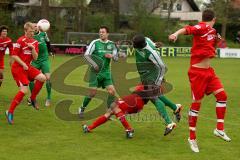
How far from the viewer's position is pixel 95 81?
424 inches

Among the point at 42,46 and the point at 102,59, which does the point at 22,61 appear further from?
the point at 42,46

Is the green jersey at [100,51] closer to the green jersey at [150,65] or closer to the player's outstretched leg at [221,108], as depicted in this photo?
the green jersey at [150,65]

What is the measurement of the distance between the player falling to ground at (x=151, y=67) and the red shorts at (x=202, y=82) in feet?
3.29

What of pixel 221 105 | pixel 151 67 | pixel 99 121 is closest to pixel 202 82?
pixel 221 105

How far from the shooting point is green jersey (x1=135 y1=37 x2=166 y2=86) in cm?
912

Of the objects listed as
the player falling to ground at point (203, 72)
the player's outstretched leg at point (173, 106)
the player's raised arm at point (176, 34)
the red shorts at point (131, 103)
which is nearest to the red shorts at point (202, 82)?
the player falling to ground at point (203, 72)

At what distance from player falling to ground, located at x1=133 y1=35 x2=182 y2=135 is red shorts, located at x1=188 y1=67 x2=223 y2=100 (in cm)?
100

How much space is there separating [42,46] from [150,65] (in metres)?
4.21

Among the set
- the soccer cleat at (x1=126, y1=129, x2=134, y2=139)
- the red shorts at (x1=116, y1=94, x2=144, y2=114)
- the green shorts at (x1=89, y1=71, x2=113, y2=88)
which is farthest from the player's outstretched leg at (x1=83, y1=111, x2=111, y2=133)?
the green shorts at (x1=89, y1=71, x2=113, y2=88)

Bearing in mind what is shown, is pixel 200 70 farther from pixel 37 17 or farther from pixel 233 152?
pixel 37 17

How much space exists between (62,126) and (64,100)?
3.82 m

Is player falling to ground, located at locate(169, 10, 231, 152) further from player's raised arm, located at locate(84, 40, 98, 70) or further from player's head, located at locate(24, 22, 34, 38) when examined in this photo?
player's head, located at locate(24, 22, 34, 38)

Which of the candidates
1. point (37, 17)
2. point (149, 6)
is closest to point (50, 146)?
point (37, 17)

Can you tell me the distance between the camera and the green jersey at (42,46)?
12593 millimetres
